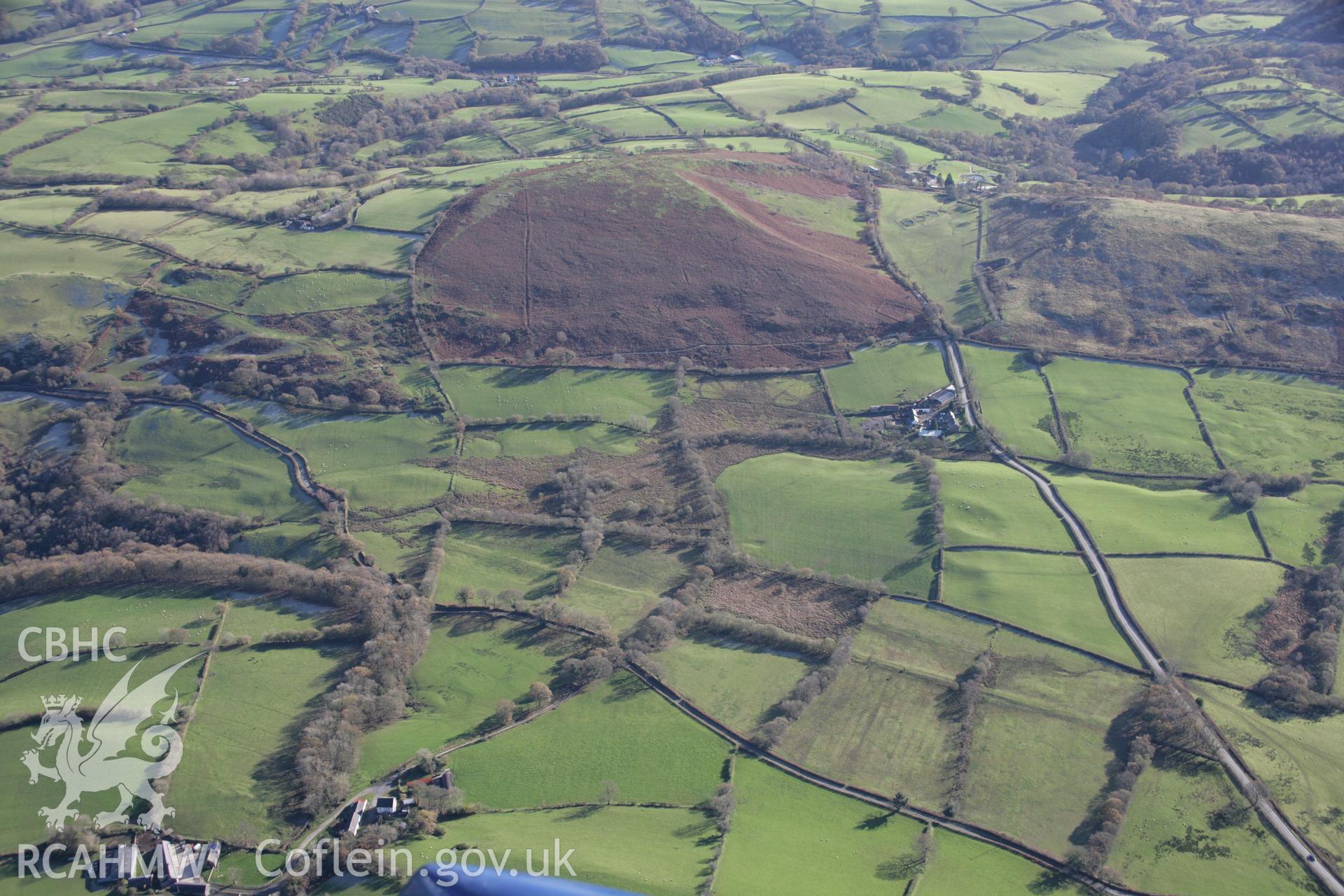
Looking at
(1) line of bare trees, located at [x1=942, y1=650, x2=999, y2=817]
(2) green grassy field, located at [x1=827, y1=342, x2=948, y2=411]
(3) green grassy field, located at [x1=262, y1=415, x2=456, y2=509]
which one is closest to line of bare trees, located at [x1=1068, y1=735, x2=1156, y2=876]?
(1) line of bare trees, located at [x1=942, y1=650, x2=999, y2=817]

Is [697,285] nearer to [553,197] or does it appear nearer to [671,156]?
[553,197]

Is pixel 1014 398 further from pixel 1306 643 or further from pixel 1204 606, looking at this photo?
pixel 1306 643

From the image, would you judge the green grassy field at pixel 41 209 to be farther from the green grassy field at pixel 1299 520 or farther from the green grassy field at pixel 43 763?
the green grassy field at pixel 1299 520

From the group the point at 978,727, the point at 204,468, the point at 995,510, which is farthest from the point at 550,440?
the point at 978,727

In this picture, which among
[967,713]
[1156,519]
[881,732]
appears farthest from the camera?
[1156,519]

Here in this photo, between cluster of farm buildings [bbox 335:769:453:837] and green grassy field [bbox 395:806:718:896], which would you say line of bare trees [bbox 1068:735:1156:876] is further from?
cluster of farm buildings [bbox 335:769:453:837]

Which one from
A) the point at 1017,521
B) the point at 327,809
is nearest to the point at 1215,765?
the point at 1017,521
